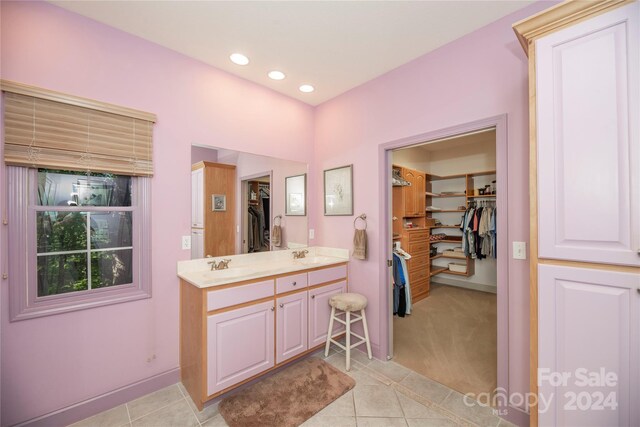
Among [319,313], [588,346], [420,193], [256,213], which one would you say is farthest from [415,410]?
[420,193]

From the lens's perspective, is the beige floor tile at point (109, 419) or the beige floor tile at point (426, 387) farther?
the beige floor tile at point (426, 387)

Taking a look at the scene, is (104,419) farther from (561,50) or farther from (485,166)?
(485,166)

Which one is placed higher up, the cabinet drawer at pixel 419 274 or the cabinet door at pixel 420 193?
the cabinet door at pixel 420 193

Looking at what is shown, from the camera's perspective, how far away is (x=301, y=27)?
190 centimetres

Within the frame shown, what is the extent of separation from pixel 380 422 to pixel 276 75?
2.99m

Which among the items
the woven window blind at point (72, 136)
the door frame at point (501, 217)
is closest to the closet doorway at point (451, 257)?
the door frame at point (501, 217)

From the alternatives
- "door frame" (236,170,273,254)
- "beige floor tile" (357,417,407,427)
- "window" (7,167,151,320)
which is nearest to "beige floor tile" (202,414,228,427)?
"beige floor tile" (357,417,407,427)

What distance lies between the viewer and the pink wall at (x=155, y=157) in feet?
5.24

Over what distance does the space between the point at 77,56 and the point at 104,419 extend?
2489 mm

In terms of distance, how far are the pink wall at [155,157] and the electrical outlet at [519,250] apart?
2.42 metres

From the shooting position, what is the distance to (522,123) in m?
1.73

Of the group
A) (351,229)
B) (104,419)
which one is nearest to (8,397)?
(104,419)

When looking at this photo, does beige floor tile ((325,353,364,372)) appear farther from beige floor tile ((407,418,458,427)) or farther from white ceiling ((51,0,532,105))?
white ceiling ((51,0,532,105))

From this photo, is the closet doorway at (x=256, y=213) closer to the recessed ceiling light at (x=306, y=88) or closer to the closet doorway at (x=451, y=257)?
the recessed ceiling light at (x=306, y=88)
